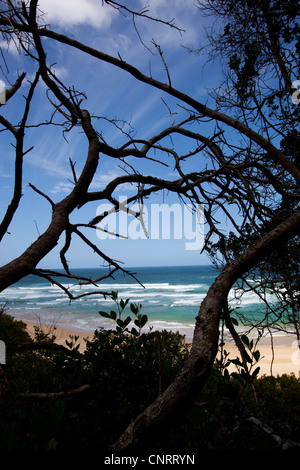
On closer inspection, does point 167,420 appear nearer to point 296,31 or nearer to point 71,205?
point 71,205

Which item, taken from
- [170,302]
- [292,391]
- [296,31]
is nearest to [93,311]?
[170,302]

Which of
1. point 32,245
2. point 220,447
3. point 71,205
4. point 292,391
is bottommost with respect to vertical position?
point 292,391

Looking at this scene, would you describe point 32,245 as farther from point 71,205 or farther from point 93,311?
point 93,311

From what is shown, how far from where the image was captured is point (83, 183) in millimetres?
2320

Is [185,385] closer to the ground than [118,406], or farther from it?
farther from it

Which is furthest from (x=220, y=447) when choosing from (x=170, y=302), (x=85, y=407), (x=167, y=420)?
(x=170, y=302)

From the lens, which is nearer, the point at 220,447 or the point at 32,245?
the point at 220,447

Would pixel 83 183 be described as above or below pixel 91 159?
below

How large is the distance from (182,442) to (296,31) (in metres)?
5.53

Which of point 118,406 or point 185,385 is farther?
point 118,406
